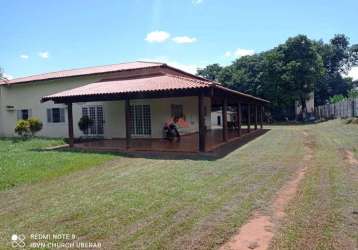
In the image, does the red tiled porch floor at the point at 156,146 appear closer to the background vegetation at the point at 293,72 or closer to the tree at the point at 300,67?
the tree at the point at 300,67

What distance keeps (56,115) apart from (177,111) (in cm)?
784

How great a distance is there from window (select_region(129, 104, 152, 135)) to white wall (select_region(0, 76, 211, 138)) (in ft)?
0.82

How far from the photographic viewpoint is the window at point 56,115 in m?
21.3

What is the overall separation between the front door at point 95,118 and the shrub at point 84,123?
34 cm

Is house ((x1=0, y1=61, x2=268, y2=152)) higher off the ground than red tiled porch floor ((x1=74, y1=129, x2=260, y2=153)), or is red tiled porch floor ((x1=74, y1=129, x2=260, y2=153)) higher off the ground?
house ((x1=0, y1=61, x2=268, y2=152))

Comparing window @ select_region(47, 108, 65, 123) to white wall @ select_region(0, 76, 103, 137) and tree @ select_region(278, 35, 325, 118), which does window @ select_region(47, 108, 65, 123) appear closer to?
white wall @ select_region(0, 76, 103, 137)

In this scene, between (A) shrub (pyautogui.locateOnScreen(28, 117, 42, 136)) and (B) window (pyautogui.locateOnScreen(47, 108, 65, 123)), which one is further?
(B) window (pyautogui.locateOnScreen(47, 108, 65, 123))

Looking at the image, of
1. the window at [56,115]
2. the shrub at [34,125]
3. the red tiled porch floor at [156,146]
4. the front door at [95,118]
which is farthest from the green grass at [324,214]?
the window at [56,115]

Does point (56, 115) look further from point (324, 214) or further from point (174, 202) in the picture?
point (324, 214)

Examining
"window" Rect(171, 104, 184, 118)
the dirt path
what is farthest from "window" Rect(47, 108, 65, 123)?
the dirt path

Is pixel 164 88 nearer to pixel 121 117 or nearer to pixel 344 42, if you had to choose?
pixel 121 117

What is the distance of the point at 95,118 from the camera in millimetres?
20078

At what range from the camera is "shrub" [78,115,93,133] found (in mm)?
19550

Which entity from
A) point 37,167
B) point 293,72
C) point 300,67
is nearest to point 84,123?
point 37,167
